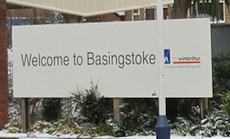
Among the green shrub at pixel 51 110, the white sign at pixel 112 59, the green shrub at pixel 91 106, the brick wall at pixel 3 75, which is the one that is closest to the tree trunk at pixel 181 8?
the white sign at pixel 112 59

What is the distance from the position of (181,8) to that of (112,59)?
3.78 metres

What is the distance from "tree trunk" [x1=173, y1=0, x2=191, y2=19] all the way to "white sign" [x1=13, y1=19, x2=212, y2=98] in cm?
327

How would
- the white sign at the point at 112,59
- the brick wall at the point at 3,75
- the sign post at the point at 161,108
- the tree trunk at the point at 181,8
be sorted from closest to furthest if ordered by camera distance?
the sign post at the point at 161,108, the white sign at the point at 112,59, the brick wall at the point at 3,75, the tree trunk at the point at 181,8

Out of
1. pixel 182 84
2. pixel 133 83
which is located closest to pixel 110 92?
pixel 133 83

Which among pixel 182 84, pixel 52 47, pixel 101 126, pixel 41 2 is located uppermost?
pixel 41 2

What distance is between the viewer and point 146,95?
44.4 feet

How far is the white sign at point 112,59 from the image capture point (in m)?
13.3

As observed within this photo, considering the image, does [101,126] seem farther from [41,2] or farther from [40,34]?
[41,2]

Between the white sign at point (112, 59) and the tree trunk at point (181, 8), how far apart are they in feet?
10.7

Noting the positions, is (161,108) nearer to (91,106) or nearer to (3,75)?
(91,106)

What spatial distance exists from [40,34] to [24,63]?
79 centimetres

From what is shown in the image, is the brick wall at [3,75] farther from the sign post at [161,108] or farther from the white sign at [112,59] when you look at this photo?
the sign post at [161,108]

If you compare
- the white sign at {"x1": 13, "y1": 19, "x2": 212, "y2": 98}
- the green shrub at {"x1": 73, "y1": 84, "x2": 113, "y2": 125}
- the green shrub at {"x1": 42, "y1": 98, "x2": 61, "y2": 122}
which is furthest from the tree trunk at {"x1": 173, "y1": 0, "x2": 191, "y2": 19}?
the green shrub at {"x1": 42, "y1": 98, "x2": 61, "y2": 122}

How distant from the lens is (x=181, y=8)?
16750 millimetres
